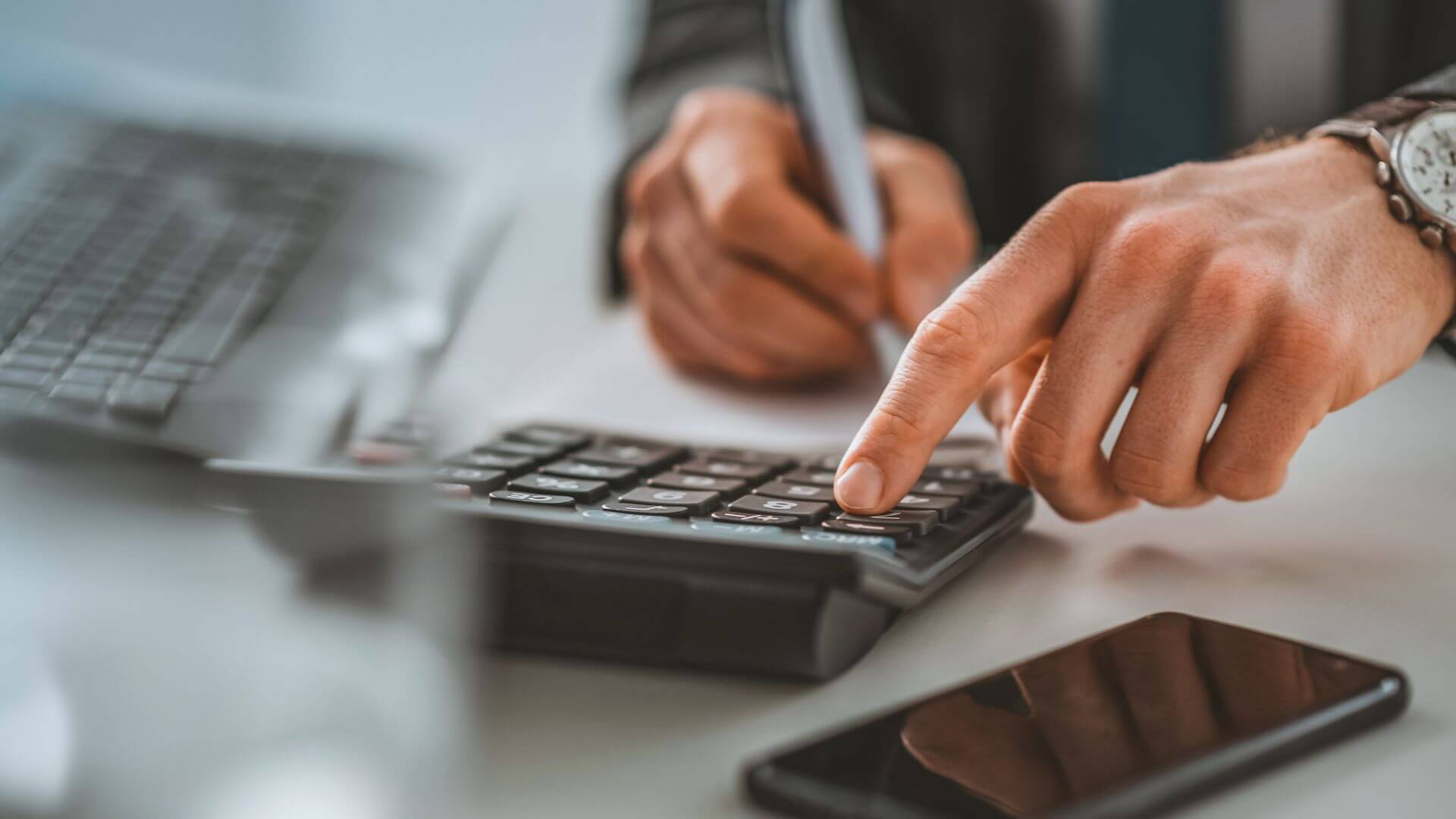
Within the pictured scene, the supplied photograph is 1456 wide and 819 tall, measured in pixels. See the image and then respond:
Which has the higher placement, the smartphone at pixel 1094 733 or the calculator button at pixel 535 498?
the calculator button at pixel 535 498

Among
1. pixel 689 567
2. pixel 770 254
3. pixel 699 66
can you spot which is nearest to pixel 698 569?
pixel 689 567

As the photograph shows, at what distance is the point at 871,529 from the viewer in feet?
0.90

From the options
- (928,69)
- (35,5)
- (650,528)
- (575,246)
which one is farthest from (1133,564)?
(928,69)

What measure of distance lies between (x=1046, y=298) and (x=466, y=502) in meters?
0.16

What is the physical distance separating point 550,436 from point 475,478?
73 mm

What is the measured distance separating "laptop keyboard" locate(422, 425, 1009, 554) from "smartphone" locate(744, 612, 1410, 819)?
5cm

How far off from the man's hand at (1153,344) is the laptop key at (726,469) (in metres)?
0.04

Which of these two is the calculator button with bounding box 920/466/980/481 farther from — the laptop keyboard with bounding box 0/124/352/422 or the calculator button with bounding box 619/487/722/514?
the laptop keyboard with bounding box 0/124/352/422

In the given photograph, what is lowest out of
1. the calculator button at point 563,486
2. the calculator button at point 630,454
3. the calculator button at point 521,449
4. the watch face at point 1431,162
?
the calculator button at point 563,486

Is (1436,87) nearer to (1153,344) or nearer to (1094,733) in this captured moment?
(1153,344)

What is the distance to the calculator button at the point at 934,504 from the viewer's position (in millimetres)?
300

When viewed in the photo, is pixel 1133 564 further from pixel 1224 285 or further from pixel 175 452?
pixel 175 452

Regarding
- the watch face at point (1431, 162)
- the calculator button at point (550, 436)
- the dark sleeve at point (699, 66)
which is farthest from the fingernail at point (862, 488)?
the dark sleeve at point (699, 66)

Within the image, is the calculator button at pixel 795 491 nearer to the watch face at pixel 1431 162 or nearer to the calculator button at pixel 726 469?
the calculator button at pixel 726 469
